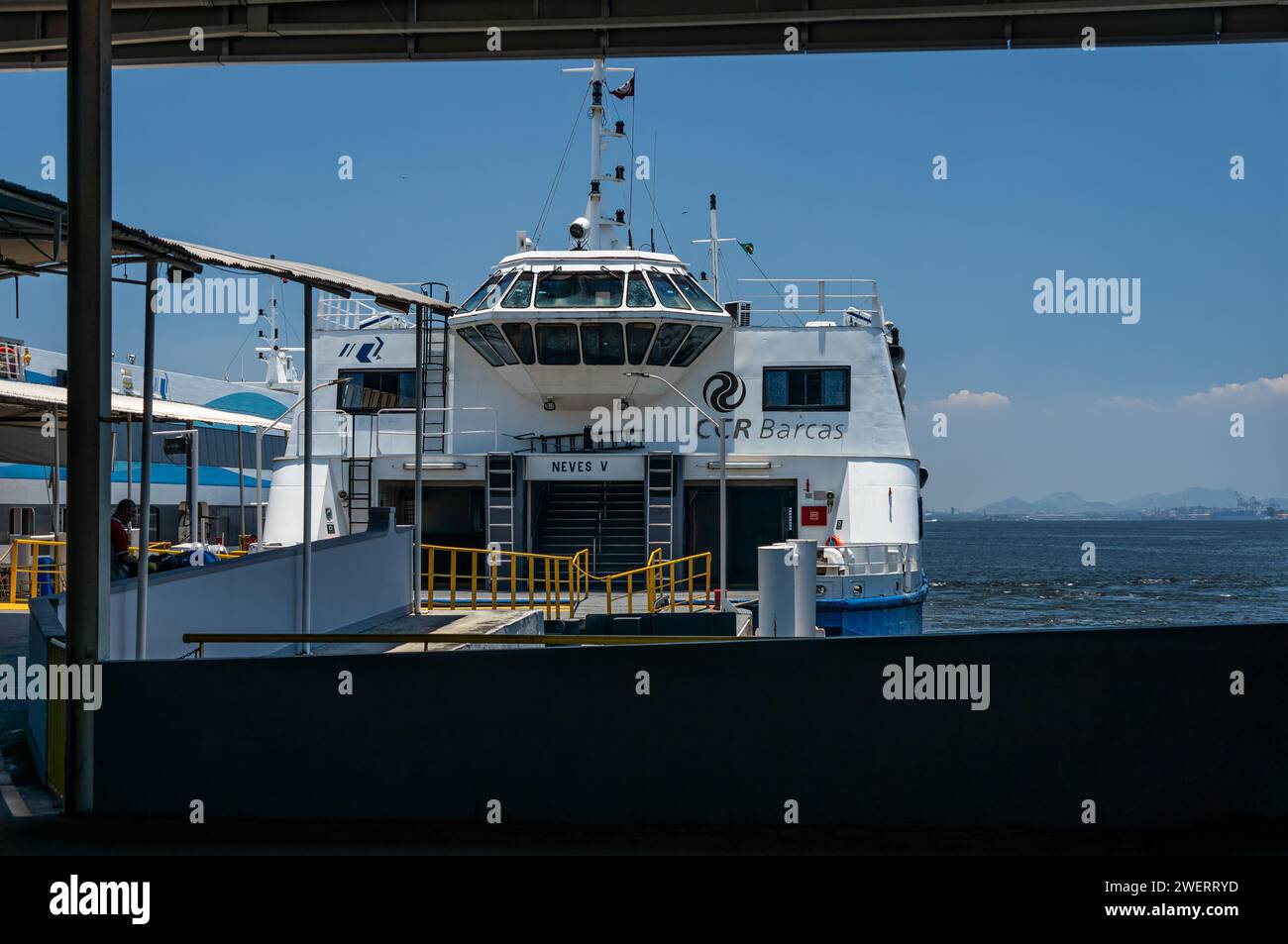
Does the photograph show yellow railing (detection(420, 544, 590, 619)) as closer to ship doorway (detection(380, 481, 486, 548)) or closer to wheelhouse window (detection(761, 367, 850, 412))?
ship doorway (detection(380, 481, 486, 548))

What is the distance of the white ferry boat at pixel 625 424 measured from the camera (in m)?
22.5

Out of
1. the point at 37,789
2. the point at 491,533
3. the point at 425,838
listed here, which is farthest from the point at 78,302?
the point at 491,533

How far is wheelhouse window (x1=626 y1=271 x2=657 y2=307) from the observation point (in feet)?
74.2

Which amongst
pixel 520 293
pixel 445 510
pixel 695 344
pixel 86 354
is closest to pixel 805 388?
pixel 695 344

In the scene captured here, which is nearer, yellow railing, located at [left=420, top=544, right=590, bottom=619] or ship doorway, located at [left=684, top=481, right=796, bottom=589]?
yellow railing, located at [left=420, top=544, right=590, bottom=619]

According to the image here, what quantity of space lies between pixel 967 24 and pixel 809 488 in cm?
1087

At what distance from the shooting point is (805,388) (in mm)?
23312

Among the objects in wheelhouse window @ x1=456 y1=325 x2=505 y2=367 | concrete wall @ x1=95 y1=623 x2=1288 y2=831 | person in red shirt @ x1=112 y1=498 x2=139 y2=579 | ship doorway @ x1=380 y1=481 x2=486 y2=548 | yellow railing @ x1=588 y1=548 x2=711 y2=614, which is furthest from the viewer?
ship doorway @ x1=380 y1=481 x2=486 y2=548

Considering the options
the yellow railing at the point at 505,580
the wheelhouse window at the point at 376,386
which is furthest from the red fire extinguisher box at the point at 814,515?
the wheelhouse window at the point at 376,386

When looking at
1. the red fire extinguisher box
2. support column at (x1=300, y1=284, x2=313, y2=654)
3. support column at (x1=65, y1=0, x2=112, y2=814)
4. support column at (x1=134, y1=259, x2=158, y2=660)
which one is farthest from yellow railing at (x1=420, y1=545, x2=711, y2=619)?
support column at (x1=65, y1=0, x2=112, y2=814)

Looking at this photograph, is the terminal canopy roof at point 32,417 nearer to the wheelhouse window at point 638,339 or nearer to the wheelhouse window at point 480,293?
the wheelhouse window at point 480,293
